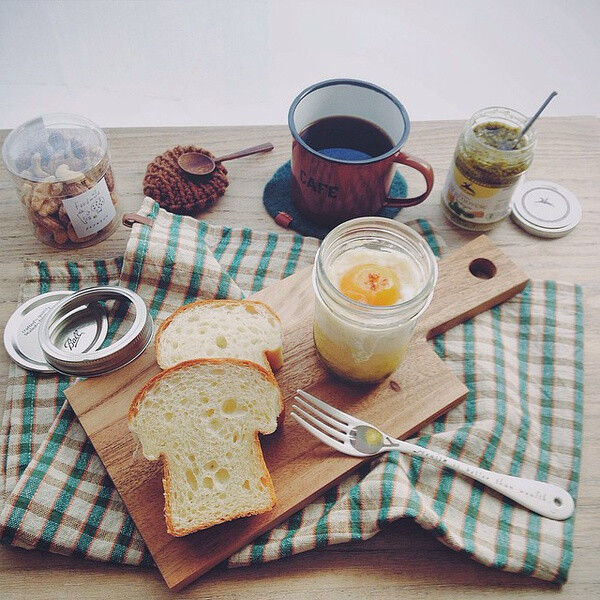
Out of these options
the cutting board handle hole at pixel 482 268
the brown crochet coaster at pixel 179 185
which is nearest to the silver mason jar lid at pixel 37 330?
the brown crochet coaster at pixel 179 185

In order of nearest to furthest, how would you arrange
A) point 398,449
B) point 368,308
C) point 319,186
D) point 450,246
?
point 368,308 → point 398,449 → point 319,186 → point 450,246

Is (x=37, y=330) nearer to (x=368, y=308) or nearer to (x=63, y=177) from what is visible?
(x=63, y=177)

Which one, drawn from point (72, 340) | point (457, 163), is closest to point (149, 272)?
point (72, 340)

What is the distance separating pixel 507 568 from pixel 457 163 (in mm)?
782

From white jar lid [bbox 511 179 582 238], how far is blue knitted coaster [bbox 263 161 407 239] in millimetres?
269

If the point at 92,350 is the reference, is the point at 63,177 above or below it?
above

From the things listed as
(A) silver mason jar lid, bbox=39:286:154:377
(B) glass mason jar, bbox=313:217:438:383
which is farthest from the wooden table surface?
(B) glass mason jar, bbox=313:217:438:383

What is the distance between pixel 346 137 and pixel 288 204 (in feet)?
0.65

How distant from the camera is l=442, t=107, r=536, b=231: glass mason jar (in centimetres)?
130

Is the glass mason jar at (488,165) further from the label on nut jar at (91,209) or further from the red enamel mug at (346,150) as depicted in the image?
the label on nut jar at (91,209)

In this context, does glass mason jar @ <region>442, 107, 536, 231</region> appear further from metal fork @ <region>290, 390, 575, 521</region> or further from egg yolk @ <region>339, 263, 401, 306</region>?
metal fork @ <region>290, 390, 575, 521</region>

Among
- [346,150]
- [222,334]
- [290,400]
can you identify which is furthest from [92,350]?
[346,150]

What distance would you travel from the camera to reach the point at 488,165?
1310 mm

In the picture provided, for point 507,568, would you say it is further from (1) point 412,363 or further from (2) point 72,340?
(2) point 72,340
